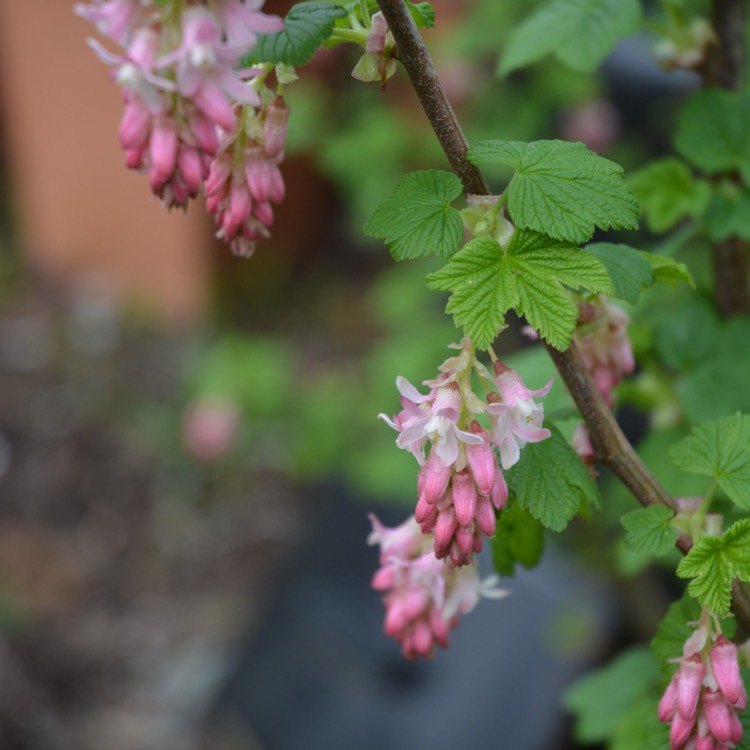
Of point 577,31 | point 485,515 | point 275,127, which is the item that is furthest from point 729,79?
point 485,515

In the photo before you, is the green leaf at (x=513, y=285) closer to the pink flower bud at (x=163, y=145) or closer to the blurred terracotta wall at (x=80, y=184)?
the pink flower bud at (x=163, y=145)

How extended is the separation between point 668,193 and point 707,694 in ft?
2.92

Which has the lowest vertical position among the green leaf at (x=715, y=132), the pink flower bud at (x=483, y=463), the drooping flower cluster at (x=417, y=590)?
the drooping flower cluster at (x=417, y=590)

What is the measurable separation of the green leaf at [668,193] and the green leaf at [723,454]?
52 cm

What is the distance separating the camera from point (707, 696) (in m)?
1.08

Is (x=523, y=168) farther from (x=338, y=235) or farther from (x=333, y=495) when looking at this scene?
(x=338, y=235)

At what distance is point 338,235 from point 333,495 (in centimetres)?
327

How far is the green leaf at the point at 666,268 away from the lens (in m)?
1.23

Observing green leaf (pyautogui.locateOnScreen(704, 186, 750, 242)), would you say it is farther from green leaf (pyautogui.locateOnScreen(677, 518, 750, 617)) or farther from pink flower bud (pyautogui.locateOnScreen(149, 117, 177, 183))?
pink flower bud (pyautogui.locateOnScreen(149, 117, 177, 183))

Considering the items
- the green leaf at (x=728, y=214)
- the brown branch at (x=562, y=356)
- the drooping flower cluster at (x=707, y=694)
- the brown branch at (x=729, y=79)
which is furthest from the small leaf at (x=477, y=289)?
the brown branch at (x=729, y=79)

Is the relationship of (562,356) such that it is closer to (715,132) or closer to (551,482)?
(551,482)

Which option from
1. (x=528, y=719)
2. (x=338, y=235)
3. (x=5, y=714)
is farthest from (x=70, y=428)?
(x=528, y=719)

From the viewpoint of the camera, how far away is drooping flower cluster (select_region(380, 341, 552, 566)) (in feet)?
3.48

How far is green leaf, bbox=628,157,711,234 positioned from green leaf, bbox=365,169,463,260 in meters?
0.67
